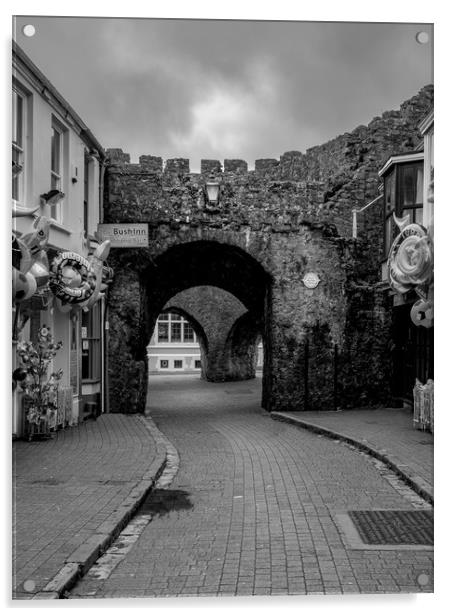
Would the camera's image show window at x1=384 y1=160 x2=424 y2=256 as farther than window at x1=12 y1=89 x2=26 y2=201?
Yes

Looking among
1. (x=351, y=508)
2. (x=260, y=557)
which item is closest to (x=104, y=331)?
(x=351, y=508)

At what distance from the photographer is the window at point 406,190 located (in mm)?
13281

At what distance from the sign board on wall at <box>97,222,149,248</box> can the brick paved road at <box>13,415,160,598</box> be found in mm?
2815

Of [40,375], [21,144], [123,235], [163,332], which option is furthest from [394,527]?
[163,332]

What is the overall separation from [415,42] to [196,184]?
1034 centimetres

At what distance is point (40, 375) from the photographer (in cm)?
982

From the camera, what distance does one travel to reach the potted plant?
934 centimetres

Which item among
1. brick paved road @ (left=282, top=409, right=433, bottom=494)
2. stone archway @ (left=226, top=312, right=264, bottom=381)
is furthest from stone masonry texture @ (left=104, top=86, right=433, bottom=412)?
stone archway @ (left=226, top=312, right=264, bottom=381)

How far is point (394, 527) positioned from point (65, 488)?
3.10 metres

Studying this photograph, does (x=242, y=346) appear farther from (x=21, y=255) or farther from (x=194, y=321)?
(x=21, y=255)

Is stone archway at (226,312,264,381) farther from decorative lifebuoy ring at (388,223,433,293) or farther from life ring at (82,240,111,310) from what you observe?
decorative lifebuoy ring at (388,223,433,293)

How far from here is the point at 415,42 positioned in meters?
4.70

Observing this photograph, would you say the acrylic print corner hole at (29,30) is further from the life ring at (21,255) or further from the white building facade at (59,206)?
the life ring at (21,255)
